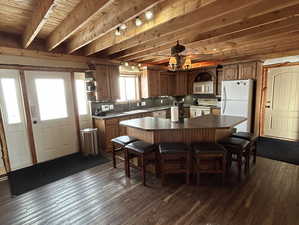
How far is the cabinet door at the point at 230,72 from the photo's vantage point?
184 inches

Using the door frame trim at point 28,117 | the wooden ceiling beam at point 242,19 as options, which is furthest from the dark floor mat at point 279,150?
the door frame trim at point 28,117

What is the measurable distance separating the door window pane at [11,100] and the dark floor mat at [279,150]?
545cm

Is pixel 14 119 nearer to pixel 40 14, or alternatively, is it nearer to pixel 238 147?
pixel 40 14

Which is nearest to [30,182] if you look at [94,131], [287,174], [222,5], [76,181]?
[76,181]

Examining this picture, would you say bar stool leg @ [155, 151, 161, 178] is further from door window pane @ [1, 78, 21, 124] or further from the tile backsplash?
door window pane @ [1, 78, 21, 124]

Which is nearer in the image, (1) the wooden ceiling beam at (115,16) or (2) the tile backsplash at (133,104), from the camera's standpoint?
(1) the wooden ceiling beam at (115,16)

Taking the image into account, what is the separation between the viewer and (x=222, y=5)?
189 centimetres

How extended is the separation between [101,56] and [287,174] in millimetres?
4837

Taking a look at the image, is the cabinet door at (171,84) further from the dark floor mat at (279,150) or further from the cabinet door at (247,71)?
the dark floor mat at (279,150)

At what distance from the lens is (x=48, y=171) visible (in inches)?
128

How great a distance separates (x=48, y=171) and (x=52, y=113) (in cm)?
130

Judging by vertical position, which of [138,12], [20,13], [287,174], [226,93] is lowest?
[287,174]

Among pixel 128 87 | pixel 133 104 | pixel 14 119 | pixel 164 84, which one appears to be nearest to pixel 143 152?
pixel 14 119

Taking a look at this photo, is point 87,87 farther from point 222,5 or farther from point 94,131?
point 222,5
